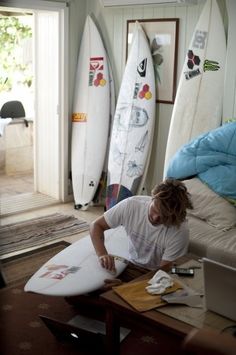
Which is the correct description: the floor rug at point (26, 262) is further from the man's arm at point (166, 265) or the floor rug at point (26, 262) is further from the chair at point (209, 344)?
the chair at point (209, 344)

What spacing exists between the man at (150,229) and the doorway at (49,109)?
7.05 ft

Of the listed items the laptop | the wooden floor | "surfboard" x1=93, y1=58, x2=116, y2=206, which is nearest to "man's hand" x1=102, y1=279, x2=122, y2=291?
the laptop

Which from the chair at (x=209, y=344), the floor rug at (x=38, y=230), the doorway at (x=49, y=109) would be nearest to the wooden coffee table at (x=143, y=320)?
the chair at (x=209, y=344)

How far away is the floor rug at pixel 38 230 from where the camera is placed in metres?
3.62

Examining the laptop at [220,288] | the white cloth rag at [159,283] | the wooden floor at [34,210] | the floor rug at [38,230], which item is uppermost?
the laptop at [220,288]

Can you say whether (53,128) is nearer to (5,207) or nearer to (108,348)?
(5,207)

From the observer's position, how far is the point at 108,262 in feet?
7.64

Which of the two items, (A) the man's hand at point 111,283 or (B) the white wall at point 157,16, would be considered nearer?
(A) the man's hand at point 111,283

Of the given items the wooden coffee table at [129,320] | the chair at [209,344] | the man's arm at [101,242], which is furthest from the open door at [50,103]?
the chair at [209,344]

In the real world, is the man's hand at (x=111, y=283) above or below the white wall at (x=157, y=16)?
below

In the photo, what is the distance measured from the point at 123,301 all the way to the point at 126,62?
2.94m

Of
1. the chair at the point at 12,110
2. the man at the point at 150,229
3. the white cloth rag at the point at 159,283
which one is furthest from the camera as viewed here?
the chair at the point at 12,110

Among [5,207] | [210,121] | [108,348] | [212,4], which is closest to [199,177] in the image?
[210,121]

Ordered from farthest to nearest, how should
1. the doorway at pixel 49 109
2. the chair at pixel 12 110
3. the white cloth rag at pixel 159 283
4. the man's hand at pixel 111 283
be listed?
the chair at pixel 12 110, the doorway at pixel 49 109, the man's hand at pixel 111 283, the white cloth rag at pixel 159 283
